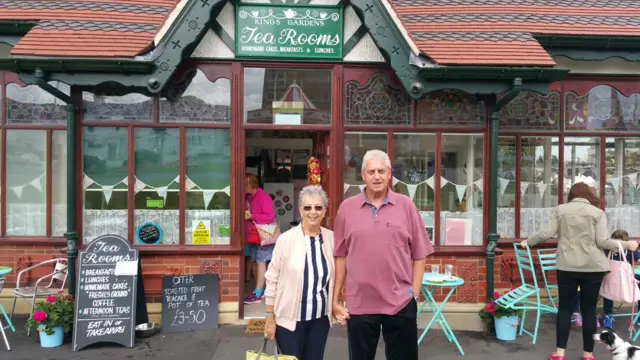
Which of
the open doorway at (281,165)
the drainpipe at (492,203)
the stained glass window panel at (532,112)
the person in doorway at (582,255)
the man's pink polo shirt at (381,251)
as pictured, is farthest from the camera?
the open doorway at (281,165)

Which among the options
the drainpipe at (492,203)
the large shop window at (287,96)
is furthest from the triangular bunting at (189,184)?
the drainpipe at (492,203)

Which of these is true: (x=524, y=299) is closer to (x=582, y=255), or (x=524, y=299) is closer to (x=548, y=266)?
(x=548, y=266)

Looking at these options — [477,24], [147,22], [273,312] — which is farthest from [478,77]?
[147,22]

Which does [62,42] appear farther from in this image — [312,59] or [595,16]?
[595,16]

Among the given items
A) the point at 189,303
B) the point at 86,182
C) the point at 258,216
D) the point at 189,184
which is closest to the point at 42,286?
the point at 86,182

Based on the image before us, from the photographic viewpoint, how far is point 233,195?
5922 mm

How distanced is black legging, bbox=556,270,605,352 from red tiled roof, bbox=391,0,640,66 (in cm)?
235

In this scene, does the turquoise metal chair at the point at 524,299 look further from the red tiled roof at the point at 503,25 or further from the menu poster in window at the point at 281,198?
the menu poster in window at the point at 281,198

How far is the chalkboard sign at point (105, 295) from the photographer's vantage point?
5207 mm

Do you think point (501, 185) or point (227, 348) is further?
point (501, 185)

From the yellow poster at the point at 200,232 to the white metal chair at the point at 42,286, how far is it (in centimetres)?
157

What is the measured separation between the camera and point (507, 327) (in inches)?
218

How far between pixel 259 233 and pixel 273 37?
2.65 metres

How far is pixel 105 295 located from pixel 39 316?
653 millimetres
